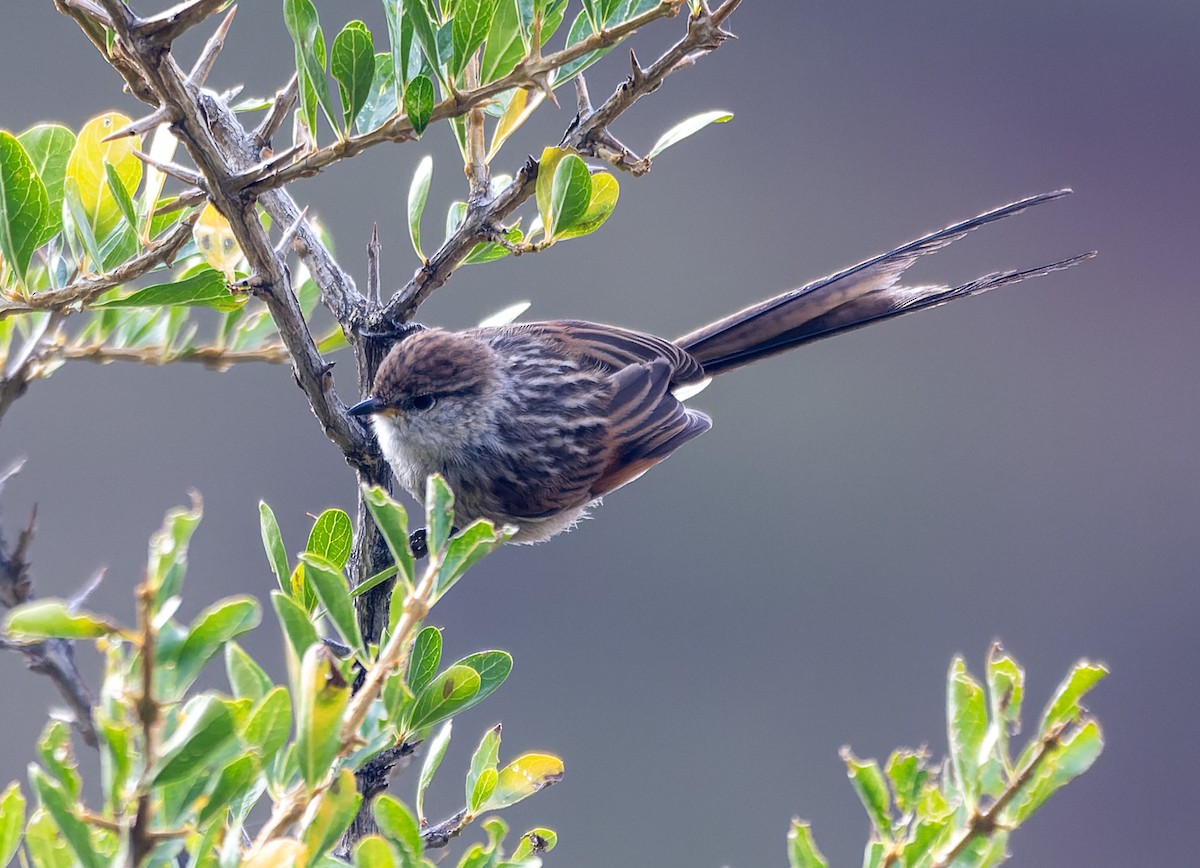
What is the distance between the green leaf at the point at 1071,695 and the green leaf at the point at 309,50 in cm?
139

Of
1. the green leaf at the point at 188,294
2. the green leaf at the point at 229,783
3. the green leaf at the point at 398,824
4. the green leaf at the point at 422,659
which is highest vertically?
the green leaf at the point at 188,294

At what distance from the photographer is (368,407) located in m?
3.19

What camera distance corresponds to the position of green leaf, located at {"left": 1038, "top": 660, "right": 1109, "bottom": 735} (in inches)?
56.3

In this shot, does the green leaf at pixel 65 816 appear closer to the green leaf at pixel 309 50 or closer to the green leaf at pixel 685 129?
the green leaf at pixel 309 50

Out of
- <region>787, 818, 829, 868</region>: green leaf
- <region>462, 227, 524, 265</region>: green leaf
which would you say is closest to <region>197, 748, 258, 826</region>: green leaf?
<region>787, 818, 829, 868</region>: green leaf

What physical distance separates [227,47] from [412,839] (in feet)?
44.8

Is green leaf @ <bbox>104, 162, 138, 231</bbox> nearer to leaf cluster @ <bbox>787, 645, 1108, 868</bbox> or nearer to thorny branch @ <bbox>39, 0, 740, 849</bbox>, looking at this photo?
thorny branch @ <bbox>39, 0, 740, 849</bbox>

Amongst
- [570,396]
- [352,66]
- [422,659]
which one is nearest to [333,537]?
[422,659]

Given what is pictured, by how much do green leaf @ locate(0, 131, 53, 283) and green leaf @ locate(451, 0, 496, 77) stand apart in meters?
0.69

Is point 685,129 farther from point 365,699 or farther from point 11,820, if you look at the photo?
point 11,820

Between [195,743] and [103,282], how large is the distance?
0.99 metres

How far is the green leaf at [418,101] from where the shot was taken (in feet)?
5.91

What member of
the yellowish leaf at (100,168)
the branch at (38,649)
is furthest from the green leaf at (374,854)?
the yellowish leaf at (100,168)

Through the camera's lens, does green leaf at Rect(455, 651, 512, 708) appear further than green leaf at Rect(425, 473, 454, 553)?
Yes
